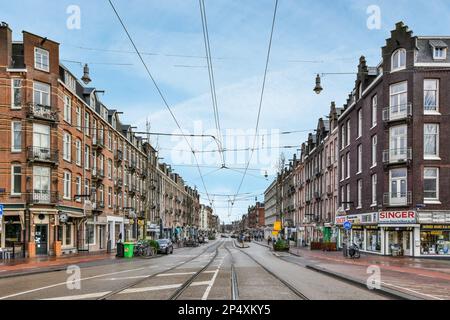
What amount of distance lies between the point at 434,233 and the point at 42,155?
29.0m

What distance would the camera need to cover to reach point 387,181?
38.9 m

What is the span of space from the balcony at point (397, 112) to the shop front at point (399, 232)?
7023 mm

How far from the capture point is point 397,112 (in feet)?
125

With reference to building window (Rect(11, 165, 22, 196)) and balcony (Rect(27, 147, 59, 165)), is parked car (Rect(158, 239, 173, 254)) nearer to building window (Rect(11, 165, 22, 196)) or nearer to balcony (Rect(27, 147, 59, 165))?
balcony (Rect(27, 147, 59, 165))

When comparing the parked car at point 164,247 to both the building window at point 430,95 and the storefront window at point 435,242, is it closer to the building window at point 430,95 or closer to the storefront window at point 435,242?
the storefront window at point 435,242

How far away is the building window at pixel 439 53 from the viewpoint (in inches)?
1452

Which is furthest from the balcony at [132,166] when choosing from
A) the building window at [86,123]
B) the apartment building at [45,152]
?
the building window at [86,123]

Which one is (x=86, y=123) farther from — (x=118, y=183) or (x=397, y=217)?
(x=397, y=217)

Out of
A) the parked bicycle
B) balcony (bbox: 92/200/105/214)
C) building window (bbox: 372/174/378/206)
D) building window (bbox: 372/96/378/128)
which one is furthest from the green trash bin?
building window (bbox: 372/96/378/128)
